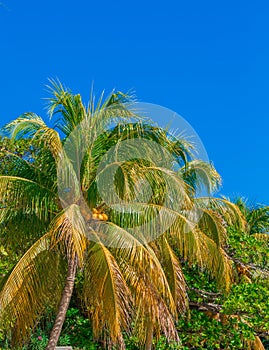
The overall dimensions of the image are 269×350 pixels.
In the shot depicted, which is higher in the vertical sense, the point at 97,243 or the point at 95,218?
the point at 95,218

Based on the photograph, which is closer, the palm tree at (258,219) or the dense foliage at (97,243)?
the dense foliage at (97,243)

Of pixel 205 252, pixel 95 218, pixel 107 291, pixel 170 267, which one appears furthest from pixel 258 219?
pixel 107 291

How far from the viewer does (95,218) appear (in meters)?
7.93

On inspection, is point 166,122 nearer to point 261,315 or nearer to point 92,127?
point 92,127

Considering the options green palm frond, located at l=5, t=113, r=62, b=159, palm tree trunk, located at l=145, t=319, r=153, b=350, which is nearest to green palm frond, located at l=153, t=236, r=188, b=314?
palm tree trunk, located at l=145, t=319, r=153, b=350

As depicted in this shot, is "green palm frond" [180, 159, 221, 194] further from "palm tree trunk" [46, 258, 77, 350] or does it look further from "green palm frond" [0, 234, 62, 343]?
"green palm frond" [0, 234, 62, 343]

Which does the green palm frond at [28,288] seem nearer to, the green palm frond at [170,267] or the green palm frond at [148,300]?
the green palm frond at [148,300]

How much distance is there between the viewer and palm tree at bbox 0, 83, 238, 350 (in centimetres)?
724

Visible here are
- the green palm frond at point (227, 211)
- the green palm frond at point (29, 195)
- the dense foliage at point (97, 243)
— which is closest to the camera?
the dense foliage at point (97, 243)

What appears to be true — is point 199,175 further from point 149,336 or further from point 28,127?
point 28,127

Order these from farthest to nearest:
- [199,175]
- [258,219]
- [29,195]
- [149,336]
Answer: [258,219] → [199,175] → [149,336] → [29,195]

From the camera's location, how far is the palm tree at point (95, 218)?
7238 mm

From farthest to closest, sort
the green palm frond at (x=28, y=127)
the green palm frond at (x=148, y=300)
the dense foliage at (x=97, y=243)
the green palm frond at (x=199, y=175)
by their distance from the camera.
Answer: the green palm frond at (x=199, y=175) → the green palm frond at (x=28, y=127) → the green palm frond at (x=148, y=300) → the dense foliage at (x=97, y=243)

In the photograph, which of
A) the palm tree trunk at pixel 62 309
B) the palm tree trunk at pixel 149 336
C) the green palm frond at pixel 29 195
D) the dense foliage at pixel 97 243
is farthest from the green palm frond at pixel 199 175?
the palm tree trunk at pixel 62 309
